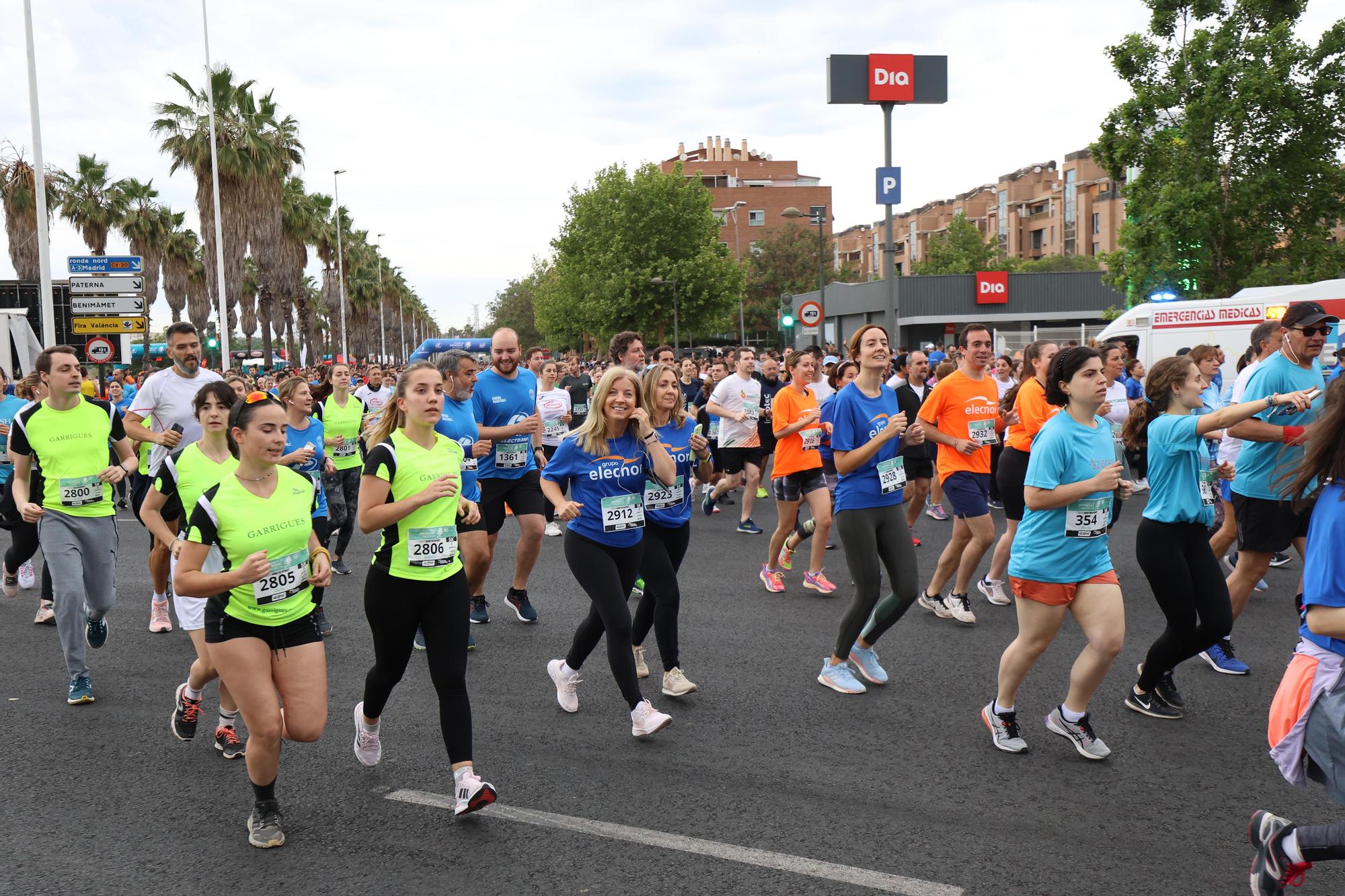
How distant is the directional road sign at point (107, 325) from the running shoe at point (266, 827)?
21047 mm

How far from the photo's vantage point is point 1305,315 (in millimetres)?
5586

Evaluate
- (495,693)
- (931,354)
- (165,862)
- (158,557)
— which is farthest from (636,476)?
(931,354)

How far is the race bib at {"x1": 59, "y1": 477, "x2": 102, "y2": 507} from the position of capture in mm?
6039

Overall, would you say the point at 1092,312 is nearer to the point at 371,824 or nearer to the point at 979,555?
the point at 979,555

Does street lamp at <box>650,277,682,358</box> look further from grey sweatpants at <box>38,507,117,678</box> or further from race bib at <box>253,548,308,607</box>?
race bib at <box>253,548,308,607</box>

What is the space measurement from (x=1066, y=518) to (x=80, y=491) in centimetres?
535

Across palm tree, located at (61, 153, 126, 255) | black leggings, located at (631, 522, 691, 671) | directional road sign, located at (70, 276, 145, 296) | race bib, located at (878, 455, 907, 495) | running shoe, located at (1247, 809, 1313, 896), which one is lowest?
running shoe, located at (1247, 809, 1313, 896)

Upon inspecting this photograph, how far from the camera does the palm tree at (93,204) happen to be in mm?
40406

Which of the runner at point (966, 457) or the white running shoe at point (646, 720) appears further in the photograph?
the runner at point (966, 457)

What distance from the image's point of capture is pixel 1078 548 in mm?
4527

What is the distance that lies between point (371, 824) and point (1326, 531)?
3488mm

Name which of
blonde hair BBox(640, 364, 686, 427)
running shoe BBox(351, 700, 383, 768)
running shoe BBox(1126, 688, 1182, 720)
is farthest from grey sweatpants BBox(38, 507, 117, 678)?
running shoe BBox(1126, 688, 1182, 720)

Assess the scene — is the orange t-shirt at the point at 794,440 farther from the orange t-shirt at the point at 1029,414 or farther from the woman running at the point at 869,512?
the woman running at the point at 869,512

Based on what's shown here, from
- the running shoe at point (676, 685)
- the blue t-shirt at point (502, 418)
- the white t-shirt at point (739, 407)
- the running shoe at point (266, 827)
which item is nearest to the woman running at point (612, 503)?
the running shoe at point (676, 685)
